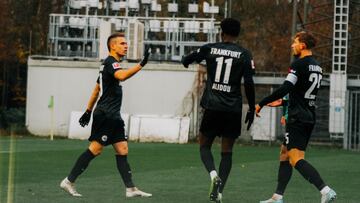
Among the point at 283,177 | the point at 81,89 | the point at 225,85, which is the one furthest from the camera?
the point at 81,89

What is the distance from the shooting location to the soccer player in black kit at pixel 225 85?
484 inches

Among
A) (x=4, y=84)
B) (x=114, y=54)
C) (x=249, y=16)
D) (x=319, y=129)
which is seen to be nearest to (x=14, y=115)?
(x=4, y=84)

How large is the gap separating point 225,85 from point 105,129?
182cm

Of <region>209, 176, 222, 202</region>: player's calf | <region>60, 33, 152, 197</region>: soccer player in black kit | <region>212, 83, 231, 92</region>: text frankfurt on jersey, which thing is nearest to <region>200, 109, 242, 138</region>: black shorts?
<region>212, 83, 231, 92</region>: text frankfurt on jersey

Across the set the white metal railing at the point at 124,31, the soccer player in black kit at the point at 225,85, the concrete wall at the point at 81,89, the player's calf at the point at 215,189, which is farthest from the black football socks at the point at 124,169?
the white metal railing at the point at 124,31

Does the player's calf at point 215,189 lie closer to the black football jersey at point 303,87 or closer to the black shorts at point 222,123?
the black shorts at point 222,123

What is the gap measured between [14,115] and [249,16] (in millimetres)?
18064

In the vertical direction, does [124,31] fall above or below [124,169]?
above

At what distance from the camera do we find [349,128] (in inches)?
1361

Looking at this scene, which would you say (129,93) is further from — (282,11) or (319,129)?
(282,11)

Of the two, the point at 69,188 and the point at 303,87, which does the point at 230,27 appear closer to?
the point at 303,87

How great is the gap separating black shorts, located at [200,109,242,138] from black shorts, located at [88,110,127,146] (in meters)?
1.34

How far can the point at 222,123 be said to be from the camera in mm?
12438

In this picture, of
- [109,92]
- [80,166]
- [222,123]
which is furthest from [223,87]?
[80,166]
